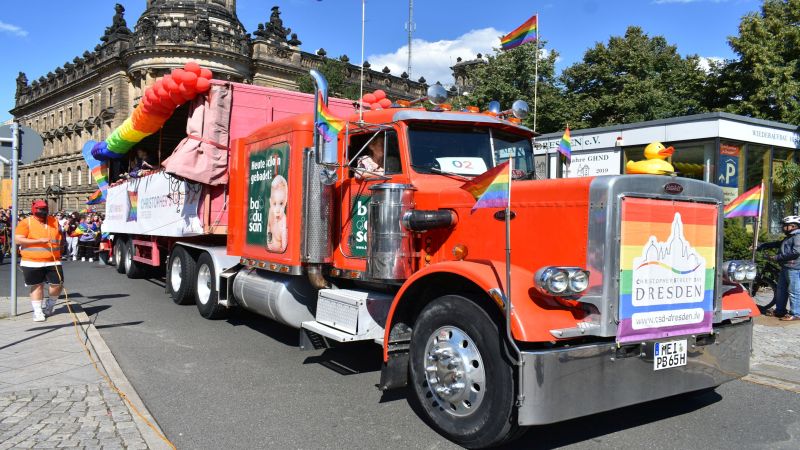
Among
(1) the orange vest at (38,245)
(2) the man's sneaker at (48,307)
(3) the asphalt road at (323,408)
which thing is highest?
(1) the orange vest at (38,245)

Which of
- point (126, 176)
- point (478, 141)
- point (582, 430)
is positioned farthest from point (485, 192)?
point (126, 176)

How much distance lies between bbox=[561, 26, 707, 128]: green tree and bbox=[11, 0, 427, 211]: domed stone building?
54.8 feet

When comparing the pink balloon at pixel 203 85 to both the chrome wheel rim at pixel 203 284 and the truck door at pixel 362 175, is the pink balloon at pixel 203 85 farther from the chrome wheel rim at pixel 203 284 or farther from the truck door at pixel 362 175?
the truck door at pixel 362 175

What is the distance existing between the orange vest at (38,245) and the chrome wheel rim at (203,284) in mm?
2034

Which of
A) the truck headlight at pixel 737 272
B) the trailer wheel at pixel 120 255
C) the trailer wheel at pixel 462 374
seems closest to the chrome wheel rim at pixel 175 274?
the trailer wheel at pixel 120 255

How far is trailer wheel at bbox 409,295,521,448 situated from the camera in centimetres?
380

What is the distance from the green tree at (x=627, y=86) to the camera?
89.7 feet

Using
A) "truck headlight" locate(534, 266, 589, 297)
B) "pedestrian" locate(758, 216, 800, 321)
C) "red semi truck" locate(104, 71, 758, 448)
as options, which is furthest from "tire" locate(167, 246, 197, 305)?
"pedestrian" locate(758, 216, 800, 321)

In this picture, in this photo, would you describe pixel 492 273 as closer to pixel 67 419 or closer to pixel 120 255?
pixel 67 419

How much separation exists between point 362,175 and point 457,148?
0.95m

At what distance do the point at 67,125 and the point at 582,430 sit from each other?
8349cm

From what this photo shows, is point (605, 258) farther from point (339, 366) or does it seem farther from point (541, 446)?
point (339, 366)

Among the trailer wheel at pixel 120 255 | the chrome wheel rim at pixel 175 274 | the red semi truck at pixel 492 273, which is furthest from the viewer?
the trailer wheel at pixel 120 255

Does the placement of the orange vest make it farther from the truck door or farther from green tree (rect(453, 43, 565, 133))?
green tree (rect(453, 43, 565, 133))
